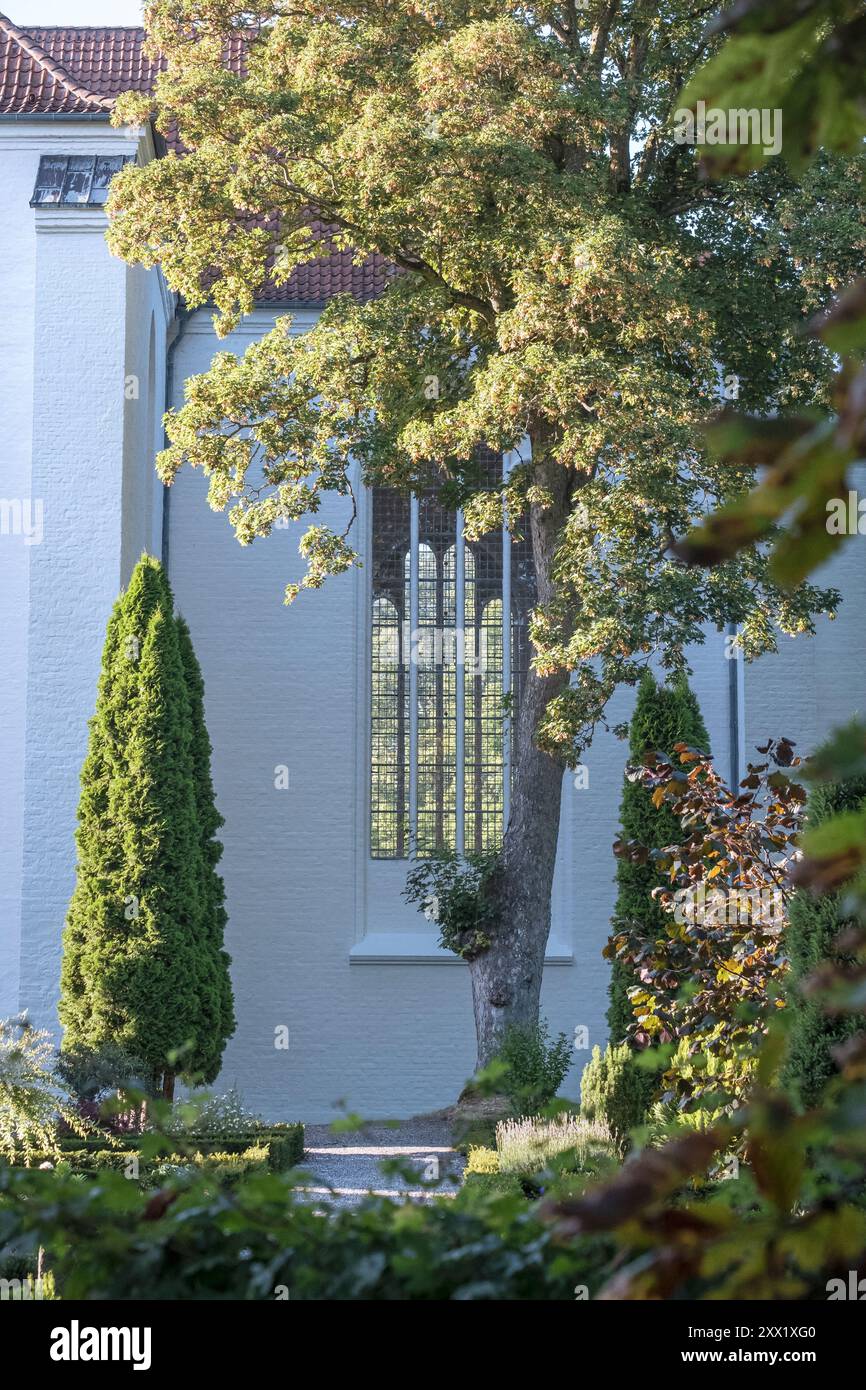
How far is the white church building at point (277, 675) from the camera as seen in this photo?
13.3 m

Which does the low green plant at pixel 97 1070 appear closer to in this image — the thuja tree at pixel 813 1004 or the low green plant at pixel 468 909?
the low green plant at pixel 468 909

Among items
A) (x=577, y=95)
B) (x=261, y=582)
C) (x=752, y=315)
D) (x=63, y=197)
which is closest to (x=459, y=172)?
(x=577, y=95)

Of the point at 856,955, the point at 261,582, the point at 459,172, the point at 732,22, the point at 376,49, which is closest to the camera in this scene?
the point at 732,22

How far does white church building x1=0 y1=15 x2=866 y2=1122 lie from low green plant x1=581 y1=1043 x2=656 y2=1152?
17.5 feet

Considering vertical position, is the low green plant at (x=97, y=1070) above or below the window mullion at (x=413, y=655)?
below

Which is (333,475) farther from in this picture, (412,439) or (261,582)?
(261,582)

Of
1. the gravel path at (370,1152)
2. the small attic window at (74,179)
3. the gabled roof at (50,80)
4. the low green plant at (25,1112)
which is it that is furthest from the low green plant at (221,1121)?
the gabled roof at (50,80)

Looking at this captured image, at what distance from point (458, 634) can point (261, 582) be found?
7.61 feet

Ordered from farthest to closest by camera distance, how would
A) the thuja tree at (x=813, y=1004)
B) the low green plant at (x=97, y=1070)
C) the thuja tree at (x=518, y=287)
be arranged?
the low green plant at (x=97, y=1070) → the thuja tree at (x=518, y=287) → the thuja tree at (x=813, y=1004)

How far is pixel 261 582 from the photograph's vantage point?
1596 cm

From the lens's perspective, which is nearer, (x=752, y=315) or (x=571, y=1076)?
(x=752, y=315)

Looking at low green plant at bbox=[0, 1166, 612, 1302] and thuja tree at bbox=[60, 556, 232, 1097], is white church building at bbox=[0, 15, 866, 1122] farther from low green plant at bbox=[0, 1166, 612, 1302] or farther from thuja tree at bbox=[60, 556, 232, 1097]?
low green plant at bbox=[0, 1166, 612, 1302]

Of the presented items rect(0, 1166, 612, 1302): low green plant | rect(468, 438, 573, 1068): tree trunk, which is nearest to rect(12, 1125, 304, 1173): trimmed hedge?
rect(468, 438, 573, 1068): tree trunk

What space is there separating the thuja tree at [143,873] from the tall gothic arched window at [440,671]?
352 cm
